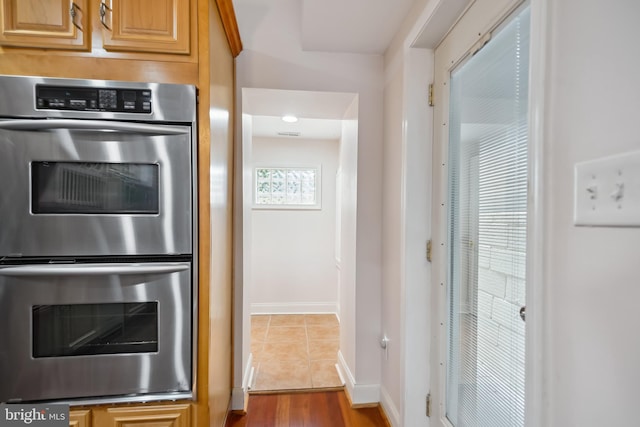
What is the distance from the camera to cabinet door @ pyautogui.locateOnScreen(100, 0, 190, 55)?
110cm

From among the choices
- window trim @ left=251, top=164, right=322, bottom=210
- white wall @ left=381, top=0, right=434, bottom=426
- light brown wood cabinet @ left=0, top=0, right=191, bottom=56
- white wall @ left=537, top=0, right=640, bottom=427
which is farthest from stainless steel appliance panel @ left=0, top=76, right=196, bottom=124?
window trim @ left=251, top=164, right=322, bottom=210

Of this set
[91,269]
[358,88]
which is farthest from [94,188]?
[358,88]

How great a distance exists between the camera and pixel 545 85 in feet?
2.14

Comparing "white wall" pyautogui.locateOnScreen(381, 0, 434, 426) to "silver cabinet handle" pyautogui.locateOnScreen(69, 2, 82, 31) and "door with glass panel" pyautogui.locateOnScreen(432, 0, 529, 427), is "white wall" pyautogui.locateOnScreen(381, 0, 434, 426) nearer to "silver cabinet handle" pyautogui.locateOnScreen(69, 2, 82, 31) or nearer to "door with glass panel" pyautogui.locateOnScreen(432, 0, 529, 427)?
"door with glass panel" pyautogui.locateOnScreen(432, 0, 529, 427)

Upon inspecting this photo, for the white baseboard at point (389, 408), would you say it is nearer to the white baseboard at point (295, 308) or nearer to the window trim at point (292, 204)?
the white baseboard at point (295, 308)

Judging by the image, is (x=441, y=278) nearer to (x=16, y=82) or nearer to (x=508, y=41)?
(x=508, y=41)

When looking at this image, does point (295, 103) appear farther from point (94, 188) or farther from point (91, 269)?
point (91, 269)

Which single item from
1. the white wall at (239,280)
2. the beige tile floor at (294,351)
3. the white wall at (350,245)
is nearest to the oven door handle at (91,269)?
the white wall at (239,280)

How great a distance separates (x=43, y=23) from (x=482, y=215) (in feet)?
6.19

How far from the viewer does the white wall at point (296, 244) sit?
386 centimetres

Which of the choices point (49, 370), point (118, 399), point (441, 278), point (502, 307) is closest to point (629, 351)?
point (502, 307)

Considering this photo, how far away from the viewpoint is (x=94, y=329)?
109 cm

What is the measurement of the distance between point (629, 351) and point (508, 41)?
0.95m

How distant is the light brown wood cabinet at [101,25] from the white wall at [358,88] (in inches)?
27.6
